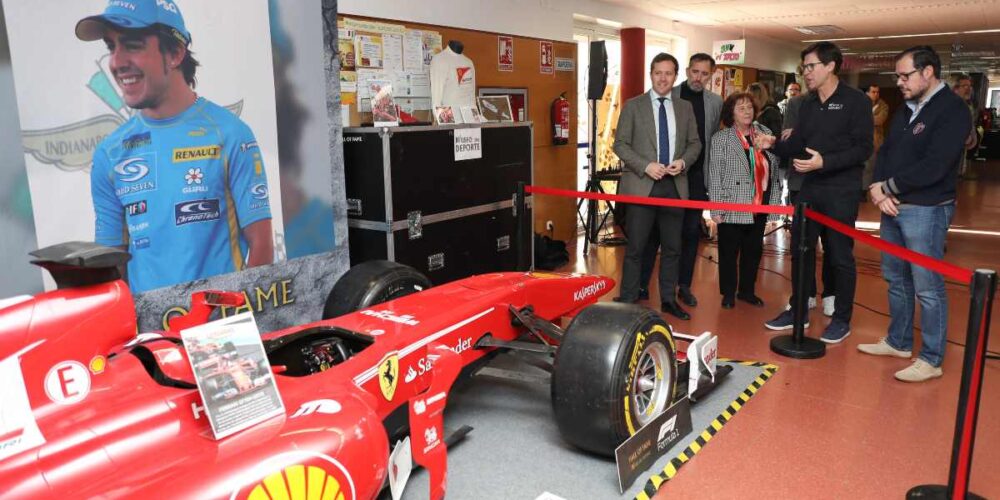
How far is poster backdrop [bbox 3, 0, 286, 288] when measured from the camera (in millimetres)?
2889

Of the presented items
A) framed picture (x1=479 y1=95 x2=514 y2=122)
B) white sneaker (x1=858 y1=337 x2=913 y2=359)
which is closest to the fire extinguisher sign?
framed picture (x1=479 y1=95 x2=514 y2=122)

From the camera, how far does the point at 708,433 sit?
10.0 ft

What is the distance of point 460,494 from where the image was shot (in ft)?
8.42

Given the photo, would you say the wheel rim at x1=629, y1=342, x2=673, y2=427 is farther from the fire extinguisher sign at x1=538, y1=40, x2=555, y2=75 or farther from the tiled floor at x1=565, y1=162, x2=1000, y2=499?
the fire extinguisher sign at x1=538, y1=40, x2=555, y2=75

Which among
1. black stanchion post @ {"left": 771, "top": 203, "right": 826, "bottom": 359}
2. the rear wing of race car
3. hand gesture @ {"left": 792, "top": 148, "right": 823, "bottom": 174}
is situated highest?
hand gesture @ {"left": 792, "top": 148, "right": 823, "bottom": 174}

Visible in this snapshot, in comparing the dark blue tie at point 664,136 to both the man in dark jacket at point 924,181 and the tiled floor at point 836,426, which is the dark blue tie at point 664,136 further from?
the man in dark jacket at point 924,181

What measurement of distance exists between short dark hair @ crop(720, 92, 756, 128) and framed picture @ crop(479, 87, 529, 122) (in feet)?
7.18

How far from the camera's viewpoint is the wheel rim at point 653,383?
281cm

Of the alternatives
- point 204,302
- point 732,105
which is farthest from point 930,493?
point 732,105

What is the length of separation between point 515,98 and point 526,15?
83 centimetres

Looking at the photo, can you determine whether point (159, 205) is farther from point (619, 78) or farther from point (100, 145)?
point (619, 78)

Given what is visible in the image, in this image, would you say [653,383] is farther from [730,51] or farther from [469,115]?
[730,51]

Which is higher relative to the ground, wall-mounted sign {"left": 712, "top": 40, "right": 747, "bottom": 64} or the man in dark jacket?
wall-mounted sign {"left": 712, "top": 40, "right": 747, "bottom": 64}

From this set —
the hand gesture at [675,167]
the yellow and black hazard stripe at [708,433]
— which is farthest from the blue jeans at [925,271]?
the hand gesture at [675,167]
